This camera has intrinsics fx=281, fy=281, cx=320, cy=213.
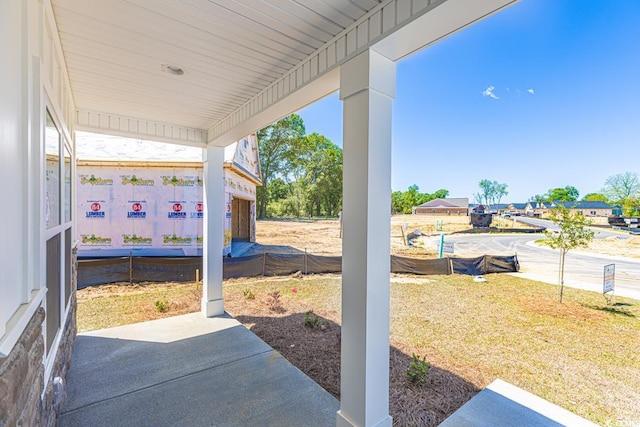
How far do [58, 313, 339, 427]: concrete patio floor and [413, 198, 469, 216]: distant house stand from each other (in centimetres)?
2760

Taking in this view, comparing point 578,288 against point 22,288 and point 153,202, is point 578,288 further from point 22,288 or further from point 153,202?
point 153,202

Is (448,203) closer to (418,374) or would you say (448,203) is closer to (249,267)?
(249,267)

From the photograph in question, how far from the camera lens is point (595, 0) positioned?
569 centimetres

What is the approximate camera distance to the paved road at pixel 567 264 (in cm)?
674

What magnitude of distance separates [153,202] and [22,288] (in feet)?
24.0

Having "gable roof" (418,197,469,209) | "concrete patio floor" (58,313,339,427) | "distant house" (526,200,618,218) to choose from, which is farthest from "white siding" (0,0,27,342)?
"gable roof" (418,197,469,209)

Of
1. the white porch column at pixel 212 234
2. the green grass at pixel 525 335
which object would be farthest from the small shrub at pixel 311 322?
the white porch column at pixel 212 234

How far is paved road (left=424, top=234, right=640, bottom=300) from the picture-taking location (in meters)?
6.74

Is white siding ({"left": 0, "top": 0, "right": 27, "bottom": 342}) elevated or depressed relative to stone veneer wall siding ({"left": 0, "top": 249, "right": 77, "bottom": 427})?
elevated

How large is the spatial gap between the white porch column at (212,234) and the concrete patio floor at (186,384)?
63 cm

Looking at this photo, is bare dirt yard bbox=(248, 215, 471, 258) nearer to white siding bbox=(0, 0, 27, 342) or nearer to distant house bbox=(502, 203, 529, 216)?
distant house bbox=(502, 203, 529, 216)

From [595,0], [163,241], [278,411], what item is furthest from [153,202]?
[595,0]

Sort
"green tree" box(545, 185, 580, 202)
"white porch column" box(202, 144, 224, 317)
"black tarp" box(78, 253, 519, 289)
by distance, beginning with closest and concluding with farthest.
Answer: "white porch column" box(202, 144, 224, 317)
"black tarp" box(78, 253, 519, 289)
"green tree" box(545, 185, 580, 202)

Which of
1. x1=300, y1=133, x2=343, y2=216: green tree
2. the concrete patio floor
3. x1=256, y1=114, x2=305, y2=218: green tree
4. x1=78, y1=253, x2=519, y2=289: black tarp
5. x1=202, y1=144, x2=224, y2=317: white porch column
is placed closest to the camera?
the concrete patio floor
